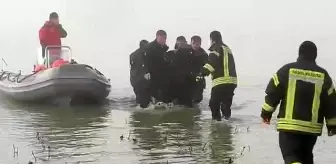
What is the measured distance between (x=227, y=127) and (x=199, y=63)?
297 centimetres

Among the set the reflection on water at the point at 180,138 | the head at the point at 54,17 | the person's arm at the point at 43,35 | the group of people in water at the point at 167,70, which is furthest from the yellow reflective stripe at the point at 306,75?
the person's arm at the point at 43,35

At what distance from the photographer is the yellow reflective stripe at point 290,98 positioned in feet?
17.5

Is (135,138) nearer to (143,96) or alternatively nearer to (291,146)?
(291,146)

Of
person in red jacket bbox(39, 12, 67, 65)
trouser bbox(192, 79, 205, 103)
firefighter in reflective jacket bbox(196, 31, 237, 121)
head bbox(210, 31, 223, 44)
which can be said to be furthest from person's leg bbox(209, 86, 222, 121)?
person in red jacket bbox(39, 12, 67, 65)

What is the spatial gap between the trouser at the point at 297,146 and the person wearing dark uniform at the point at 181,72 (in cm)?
671

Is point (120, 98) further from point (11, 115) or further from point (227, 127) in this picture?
point (227, 127)

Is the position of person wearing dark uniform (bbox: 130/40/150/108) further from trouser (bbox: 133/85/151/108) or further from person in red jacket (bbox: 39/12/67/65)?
person in red jacket (bbox: 39/12/67/65)

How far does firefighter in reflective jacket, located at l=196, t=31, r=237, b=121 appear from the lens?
977 centimetres

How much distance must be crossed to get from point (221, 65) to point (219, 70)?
104 millimetres

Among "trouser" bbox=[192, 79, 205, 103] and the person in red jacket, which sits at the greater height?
the person in red jacket

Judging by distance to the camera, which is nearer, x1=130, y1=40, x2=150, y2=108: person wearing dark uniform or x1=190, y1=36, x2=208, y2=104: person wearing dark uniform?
x1=190, y1=36, x2=208, y2=104: person wearing dark uniform

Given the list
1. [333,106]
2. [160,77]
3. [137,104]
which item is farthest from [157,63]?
[333,106]

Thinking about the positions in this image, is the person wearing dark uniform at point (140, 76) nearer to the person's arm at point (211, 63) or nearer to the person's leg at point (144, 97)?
the person's leg at point (144, 97)

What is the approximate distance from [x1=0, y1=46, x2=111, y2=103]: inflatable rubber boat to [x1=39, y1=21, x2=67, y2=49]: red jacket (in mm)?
362
